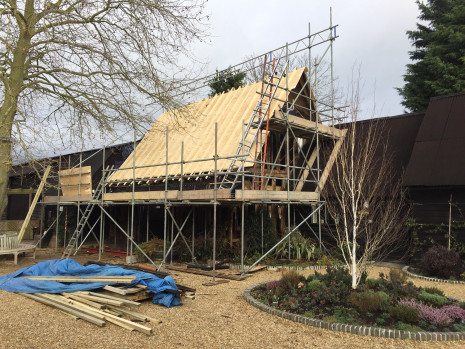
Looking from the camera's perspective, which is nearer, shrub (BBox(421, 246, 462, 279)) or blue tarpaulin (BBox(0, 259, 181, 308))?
blue tarpaulin (BBox(0, 259, 181, 308))

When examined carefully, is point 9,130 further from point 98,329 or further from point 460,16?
point 460,16

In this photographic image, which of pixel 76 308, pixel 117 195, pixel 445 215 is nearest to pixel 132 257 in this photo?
pixel 117 195

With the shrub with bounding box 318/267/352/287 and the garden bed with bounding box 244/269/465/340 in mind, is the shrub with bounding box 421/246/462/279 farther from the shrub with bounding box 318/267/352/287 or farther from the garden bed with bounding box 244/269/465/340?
the shrub with bounding box 318/267/352/287

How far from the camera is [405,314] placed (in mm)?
5867

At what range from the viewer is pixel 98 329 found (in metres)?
5.80

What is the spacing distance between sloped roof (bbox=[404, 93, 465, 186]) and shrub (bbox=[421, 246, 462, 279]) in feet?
7.11

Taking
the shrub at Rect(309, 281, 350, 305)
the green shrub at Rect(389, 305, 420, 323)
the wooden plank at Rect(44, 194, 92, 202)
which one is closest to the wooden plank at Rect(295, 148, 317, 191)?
the shrub at Rect(309, 281, 350, 305)

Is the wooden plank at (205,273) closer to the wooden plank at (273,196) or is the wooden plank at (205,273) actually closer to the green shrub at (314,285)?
the wooden plank at (273,196)

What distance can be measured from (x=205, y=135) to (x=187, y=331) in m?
9.03

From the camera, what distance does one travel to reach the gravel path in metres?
5.28

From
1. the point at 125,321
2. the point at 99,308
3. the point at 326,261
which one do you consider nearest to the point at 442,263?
the point at 326,261

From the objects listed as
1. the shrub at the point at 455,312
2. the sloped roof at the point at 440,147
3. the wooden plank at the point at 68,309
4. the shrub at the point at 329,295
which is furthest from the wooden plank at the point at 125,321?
the sloped roof at the point at 440,147

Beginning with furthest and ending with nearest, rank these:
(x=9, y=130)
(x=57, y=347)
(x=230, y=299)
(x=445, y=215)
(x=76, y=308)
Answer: (x=445, y=215), (x=9, y=130), (x=230, y=299), (x=76, y=308), (x=57, y=347)

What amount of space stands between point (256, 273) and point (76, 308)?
5324 millimetres
